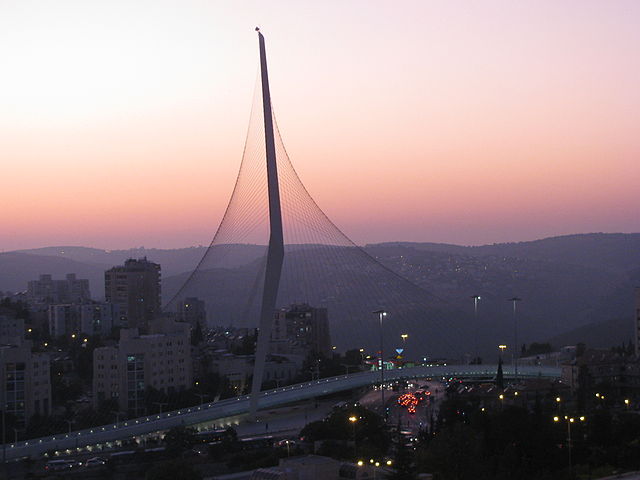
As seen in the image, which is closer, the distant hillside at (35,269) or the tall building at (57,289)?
the tall building at (57,289)

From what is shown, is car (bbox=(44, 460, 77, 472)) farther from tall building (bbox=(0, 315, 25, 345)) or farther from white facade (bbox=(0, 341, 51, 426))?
tall building (bbox=(0, 315, 25, 345))

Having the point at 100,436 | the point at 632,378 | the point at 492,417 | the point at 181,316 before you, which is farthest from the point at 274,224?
the point at 181,316

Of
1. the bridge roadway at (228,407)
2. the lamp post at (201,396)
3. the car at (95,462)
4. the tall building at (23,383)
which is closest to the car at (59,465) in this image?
the car at (95,462)

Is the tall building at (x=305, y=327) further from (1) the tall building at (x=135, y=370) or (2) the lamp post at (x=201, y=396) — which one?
→ (2) the lamp post at (x=201, y=396)

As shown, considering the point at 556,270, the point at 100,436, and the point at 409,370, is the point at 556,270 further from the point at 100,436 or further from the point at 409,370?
the point at 100,436

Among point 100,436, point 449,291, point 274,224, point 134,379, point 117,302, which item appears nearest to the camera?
point 274,224

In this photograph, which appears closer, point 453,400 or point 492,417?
point 492,417
